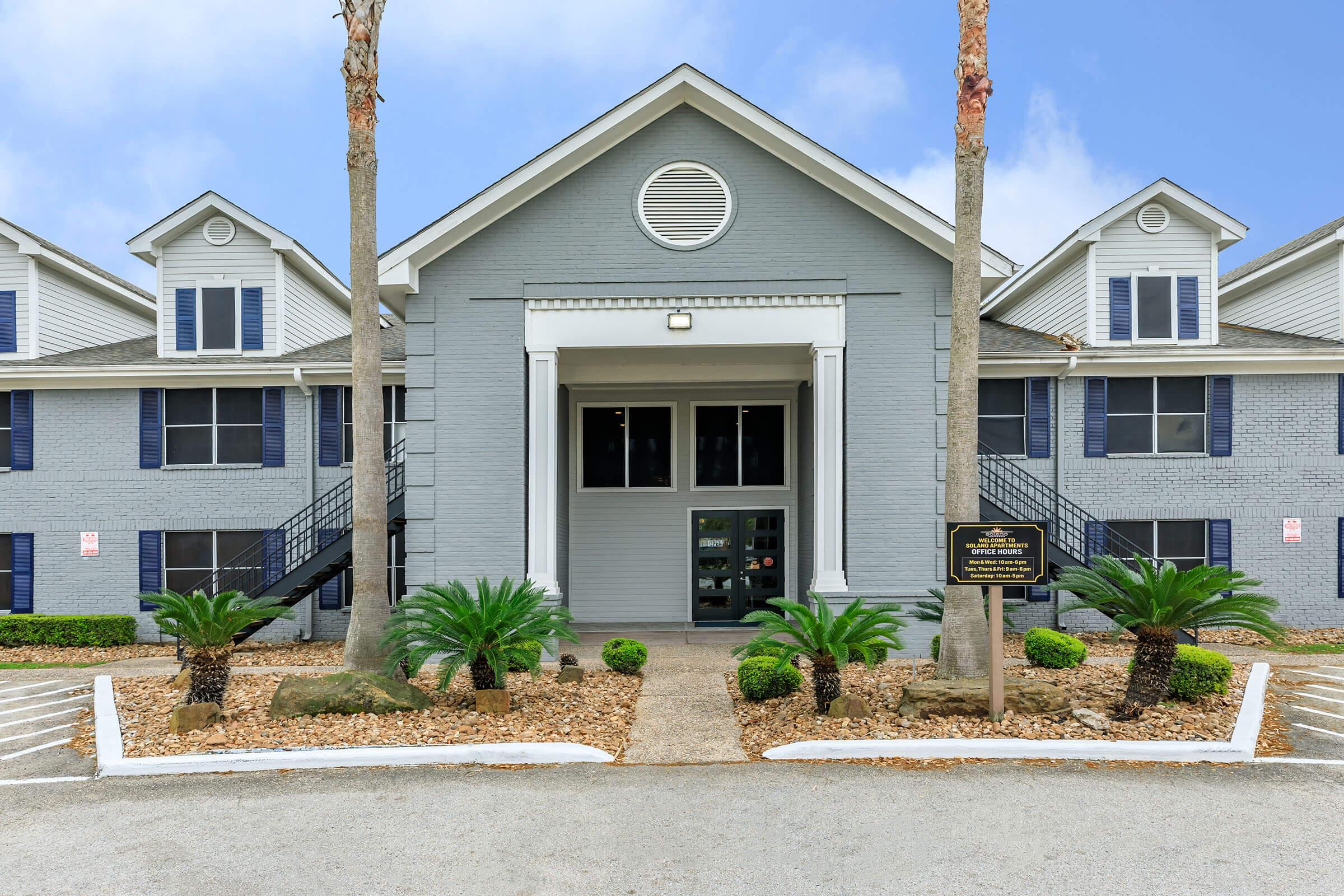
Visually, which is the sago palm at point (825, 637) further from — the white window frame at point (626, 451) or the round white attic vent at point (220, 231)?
the round white attic vent at point (220, 231)

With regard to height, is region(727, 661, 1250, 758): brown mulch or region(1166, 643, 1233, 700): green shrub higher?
region(1166, 643, 1233, 700): green shrub

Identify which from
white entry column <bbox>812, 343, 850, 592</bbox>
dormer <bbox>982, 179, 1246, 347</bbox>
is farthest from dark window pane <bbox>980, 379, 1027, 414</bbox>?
white entry column <bbox>812, 343, 850, 592</bbox>

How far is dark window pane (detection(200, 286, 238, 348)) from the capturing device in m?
15.5

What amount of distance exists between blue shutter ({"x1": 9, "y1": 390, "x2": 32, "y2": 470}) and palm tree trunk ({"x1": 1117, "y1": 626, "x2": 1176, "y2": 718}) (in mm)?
17827

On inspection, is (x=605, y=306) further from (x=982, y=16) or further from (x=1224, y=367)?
(x=1224, y=367)

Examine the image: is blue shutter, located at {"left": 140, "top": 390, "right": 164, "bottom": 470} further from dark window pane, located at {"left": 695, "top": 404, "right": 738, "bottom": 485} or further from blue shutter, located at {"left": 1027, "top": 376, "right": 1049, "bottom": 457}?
blue shutter, located at {"left": 1027, "top": 376, "right": 1049, "bottom": 457}

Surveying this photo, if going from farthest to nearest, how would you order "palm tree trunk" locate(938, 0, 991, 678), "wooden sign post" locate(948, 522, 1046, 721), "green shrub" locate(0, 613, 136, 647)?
"green shrub" locate(0, 613, 136, 647)
"palm tree trunk" locate(938, 0, 991, 678)
"wooden sign post" locate(948, 522, 1046, 721)

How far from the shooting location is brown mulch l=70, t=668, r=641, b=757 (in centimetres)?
741

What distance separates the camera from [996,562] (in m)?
7.71

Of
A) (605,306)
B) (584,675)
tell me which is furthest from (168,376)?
(584,675)

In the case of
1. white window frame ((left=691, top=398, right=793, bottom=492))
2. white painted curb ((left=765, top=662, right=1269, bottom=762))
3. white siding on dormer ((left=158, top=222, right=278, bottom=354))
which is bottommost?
white painted curb ((left=765, top=662, right=1269, bottom=762))

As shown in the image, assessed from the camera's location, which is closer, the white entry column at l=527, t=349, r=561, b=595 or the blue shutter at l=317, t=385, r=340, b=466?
the white entry column at l=527, t=349, r=561, b=595

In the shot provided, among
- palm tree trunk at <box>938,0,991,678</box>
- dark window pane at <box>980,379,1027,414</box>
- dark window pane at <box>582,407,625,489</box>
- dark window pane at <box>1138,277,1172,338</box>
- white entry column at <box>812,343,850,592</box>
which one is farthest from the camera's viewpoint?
dark window pane at <box>582,407,625,489</box>

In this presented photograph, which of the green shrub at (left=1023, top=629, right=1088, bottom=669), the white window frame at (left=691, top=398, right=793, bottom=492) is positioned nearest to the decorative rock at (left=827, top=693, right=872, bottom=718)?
the green shrub at (left=1023, top=629, right=1088, bottom=669)
